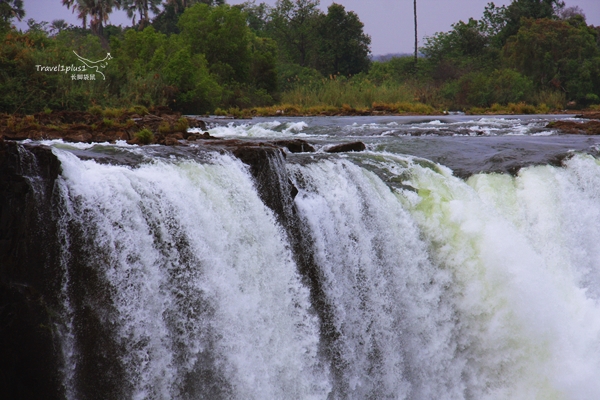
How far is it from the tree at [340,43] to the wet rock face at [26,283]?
32310 millimetres

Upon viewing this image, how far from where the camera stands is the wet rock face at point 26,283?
3.58 metres

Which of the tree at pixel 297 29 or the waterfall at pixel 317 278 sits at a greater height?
the tree at pixel 297 29

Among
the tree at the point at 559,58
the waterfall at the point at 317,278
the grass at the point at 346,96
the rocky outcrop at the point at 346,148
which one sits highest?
the tree at the point at 559,58

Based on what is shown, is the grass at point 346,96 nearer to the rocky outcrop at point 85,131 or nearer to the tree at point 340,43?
the tree at point 340,43

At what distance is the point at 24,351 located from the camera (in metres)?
3.64

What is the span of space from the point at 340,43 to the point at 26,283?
33.0 metres

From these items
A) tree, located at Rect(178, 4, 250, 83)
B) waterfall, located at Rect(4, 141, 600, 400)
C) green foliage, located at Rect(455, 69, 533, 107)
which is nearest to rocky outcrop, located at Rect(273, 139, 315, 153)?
Result: waterfall, located at Rect(4, 141, 600, 400)

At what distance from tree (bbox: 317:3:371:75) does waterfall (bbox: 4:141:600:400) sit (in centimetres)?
2887

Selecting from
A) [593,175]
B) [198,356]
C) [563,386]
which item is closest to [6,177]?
[198,356]

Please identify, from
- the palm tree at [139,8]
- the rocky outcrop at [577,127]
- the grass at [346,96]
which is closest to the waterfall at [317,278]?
the rocky outcrop at [577,127]

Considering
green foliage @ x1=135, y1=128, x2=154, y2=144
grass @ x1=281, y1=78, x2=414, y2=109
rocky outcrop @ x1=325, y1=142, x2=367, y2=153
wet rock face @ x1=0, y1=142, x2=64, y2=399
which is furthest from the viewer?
grass @ x1=281, y1=78, x2=414, y2=109

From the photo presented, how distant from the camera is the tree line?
42.3 feet

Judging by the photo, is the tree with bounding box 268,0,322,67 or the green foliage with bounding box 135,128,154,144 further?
the tree with bounding box 268,0,322,67

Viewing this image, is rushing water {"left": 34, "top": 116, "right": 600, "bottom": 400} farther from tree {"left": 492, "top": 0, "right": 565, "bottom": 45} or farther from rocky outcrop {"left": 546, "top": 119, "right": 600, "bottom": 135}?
tree {"left": 492, "top": 0, "right": 565, "bottom": 45}
